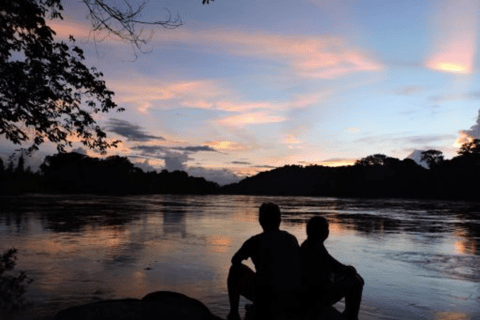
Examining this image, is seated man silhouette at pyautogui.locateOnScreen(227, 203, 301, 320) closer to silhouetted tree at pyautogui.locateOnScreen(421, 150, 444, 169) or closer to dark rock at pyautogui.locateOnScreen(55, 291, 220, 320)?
dark rock at pyautogui.locateOnScreen(55, 291, 220, 320)

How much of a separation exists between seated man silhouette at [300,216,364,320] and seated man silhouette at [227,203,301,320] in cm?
20

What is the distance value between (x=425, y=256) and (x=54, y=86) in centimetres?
1192

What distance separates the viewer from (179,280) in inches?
352

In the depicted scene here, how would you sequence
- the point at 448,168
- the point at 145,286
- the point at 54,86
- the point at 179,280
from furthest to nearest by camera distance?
the point at 448,168 < the point at 54,86 < the point at 179,280 < the point at 145,286

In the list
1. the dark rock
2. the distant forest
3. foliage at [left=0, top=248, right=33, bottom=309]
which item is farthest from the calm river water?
the distant forest

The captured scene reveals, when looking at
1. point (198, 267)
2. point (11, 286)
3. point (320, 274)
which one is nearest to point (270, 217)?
point (320, 274)

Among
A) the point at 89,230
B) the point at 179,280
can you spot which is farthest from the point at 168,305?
the point at 89,230

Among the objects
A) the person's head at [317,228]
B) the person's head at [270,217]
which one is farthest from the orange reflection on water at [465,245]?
the person's head at [270,217]

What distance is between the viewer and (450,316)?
6.69 m

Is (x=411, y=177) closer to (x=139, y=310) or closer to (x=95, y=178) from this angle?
(x=95, y=178)

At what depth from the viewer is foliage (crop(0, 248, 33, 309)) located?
22.4 feet

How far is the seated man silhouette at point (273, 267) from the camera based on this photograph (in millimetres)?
4383

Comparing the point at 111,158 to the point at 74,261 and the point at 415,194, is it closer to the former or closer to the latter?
the point at 415,194

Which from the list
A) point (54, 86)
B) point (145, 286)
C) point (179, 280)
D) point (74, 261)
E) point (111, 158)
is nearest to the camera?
point (145, 286)
